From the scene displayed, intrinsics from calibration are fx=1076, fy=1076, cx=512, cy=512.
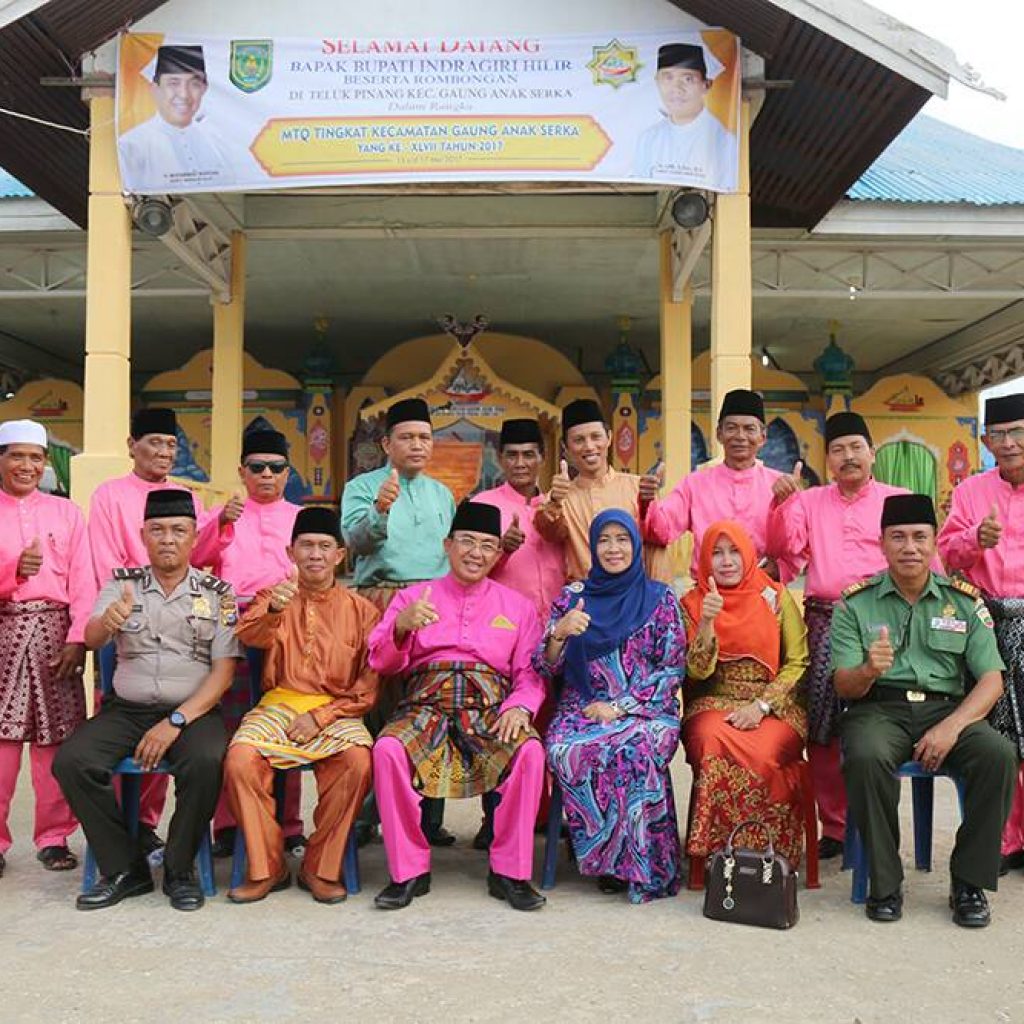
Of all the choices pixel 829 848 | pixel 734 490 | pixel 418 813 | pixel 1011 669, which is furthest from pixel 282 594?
pixel 1011 669

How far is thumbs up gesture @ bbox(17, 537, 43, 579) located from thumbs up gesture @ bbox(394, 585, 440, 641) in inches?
50.9

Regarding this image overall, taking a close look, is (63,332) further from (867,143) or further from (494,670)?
(494,670)

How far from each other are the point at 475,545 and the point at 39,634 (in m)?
1.66

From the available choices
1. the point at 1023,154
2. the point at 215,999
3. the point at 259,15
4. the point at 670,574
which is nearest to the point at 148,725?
the point at 215,999

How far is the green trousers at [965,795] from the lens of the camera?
336cm

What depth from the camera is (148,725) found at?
3705 mm

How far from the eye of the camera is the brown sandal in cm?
390

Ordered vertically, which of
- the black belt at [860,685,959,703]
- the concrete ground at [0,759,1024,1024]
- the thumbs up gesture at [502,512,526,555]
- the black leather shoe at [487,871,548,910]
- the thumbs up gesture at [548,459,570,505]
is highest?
the thumbs up gesture at [548,459,570,505]

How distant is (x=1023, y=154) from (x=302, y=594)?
10.6 m

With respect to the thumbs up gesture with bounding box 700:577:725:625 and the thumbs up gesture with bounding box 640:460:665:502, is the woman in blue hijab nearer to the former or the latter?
the thumbs up gesture with bounding box 700:577:725:625

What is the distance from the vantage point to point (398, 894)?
11.3 feet

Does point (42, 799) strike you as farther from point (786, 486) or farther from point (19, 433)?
point (786, 486)

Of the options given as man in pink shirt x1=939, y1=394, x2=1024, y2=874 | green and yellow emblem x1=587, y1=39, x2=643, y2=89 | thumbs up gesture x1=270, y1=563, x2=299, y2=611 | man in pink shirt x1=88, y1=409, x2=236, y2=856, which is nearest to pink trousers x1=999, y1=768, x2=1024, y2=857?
man in pink shirt x1=939, y1=394, x2=1024, y2=874

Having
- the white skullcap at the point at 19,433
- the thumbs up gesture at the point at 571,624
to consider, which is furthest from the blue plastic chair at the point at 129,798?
the thumbs up gesture at the point at 571,624
